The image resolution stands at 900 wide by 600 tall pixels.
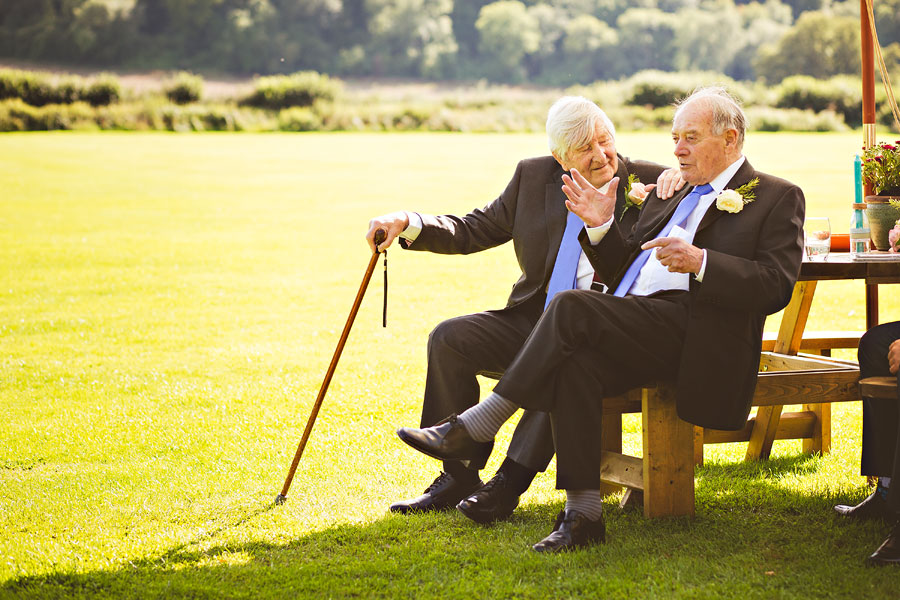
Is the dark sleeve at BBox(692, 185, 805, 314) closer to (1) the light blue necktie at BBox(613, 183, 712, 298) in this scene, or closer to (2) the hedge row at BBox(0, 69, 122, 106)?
(1) the light blue necktie at BBox(613, 183, 712, 298)

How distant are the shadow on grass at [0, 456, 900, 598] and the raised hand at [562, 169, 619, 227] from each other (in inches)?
42.2

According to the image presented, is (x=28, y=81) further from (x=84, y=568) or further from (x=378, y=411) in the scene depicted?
(x=84, y=568)

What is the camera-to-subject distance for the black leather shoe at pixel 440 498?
378 centimetres

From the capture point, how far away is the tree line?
4159cm

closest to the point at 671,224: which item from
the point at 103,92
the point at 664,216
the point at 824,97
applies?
the point at 664,216

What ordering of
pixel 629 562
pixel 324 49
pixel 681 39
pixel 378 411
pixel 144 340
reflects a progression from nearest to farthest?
pixel 629 562, pixel 378 411, pixel 144 340, pixel 324 49, pixel 681 39

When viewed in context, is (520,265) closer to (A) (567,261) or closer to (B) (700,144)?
(A) (567,261)

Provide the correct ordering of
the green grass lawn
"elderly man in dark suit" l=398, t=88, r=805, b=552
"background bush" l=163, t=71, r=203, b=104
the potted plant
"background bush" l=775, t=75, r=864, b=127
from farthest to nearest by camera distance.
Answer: "background bush" l=775, t=75, r=864, b=127
"background bush" l=163, t=71, r=203, b=104
the potted plant
"elderly man in dark suit" l=398, t=88, r=805, b=552
the green grass lawn

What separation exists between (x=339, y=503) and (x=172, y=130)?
2801 centimetres

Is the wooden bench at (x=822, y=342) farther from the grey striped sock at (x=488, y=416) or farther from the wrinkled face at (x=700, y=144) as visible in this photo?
the grey striped sock at (x=488, y=416)

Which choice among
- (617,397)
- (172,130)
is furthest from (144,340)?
(172,130)

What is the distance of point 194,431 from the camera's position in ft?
17.5

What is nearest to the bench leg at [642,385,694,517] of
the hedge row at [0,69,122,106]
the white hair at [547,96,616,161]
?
the white hair at [547,96,616,161]

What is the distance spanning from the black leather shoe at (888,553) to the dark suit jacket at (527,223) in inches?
59.7
